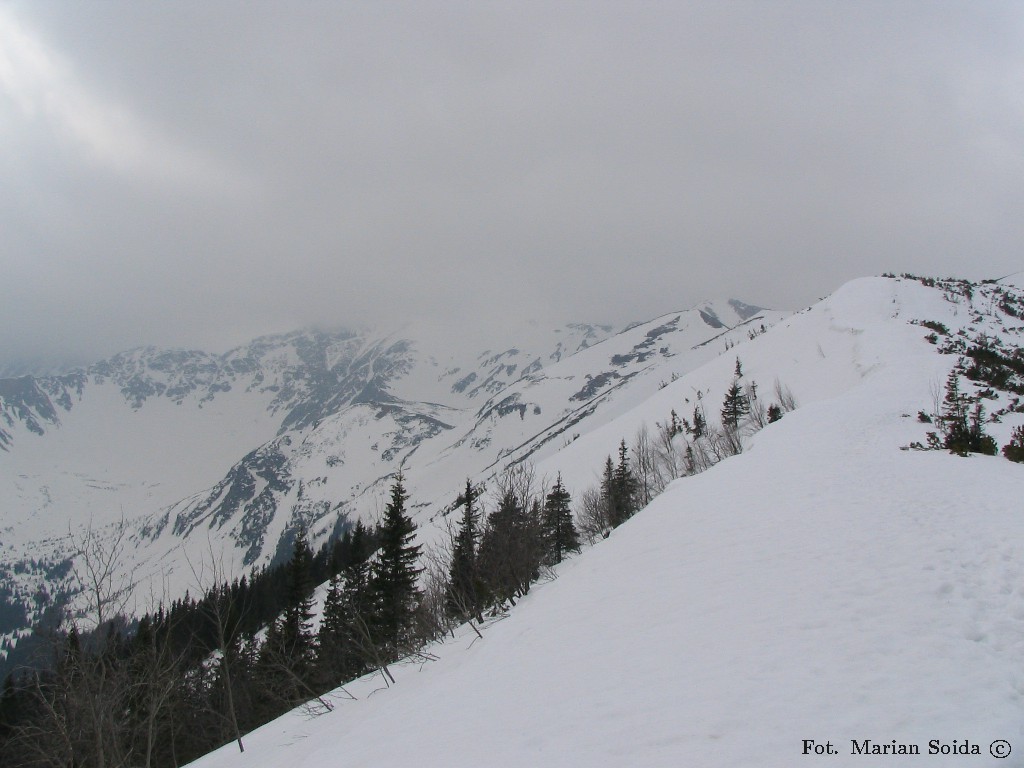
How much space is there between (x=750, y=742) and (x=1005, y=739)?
1722 mm

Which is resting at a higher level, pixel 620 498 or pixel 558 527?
pixel 620 498

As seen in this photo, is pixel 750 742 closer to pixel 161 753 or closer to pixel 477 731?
pixel 477 731

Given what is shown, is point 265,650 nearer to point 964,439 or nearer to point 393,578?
point 393,578

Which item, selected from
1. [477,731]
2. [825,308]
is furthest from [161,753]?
[825,308]

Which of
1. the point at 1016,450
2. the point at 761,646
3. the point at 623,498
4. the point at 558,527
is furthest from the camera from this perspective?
the point at 623,498

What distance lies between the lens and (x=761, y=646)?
5.53 meters

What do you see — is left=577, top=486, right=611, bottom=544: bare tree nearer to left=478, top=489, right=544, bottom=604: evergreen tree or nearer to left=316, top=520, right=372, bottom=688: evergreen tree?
left=478, top=489, right=544, bottom=604: evergreen tree

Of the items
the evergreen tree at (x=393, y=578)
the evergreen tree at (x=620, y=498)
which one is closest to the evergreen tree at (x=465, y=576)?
the evergreen tree at (x=393, y=578)

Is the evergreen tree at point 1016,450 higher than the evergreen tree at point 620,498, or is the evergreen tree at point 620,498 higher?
the evergreen tree at point 1016,450

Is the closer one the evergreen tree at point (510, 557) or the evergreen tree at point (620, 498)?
the evergreen tree at point (510, 557)

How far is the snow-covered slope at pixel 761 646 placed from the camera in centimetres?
412

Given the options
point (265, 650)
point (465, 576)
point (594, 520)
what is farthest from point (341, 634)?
point (594, 520)

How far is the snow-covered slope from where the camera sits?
4117 mm

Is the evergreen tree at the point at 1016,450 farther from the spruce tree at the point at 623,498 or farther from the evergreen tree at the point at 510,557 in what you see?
the spruce tree at the point at 623,498
